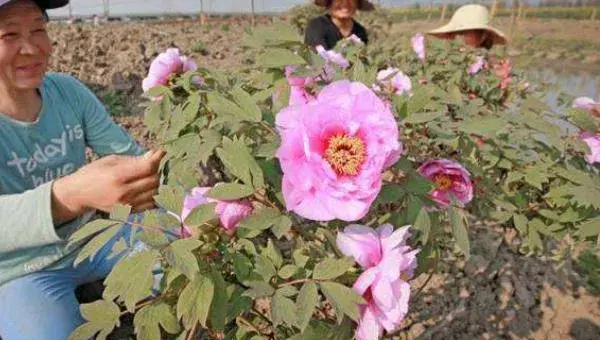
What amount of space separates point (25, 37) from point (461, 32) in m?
2.62

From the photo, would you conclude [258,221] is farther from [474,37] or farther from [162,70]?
[474,37]

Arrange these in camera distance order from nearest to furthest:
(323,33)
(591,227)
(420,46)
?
(591,227) → (420,46) → (323,33)

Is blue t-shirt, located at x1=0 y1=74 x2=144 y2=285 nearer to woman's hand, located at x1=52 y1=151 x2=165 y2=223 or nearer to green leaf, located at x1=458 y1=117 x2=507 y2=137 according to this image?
woman's hand, located at x1=52 y1=151 x2=165 y2=223

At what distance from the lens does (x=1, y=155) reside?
1.42 meters

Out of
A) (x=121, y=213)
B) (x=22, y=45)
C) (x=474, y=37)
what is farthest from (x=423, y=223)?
(x=474, y=37)

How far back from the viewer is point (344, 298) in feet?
2.17

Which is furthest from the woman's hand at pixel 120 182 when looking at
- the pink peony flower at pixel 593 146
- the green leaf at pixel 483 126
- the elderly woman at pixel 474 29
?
the elderly woman at pixel 474 29

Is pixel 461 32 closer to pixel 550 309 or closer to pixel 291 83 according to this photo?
pixel 550 309

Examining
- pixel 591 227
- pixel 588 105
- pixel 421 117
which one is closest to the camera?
pixel 421 117

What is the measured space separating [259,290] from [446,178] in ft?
1.21

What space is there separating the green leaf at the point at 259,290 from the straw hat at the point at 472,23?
2825 millimetres

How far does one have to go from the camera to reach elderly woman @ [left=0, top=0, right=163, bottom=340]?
1.30 m

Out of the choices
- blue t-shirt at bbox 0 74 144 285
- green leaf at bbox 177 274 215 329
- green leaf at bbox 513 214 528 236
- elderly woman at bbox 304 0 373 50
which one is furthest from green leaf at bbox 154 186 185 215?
elderly woman at bbox 304 0 373 50

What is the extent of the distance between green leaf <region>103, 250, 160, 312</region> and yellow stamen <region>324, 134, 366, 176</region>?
9.4 inches
